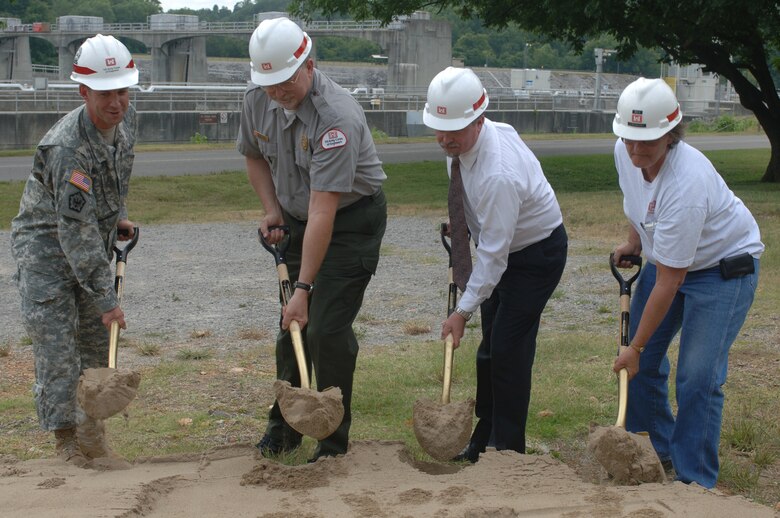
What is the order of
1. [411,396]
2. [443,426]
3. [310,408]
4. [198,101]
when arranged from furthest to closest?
[198,101] → [411,396] → [443,426] → [310,408]

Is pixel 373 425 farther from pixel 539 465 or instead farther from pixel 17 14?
pixel 17 14

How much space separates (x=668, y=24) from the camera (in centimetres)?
1625

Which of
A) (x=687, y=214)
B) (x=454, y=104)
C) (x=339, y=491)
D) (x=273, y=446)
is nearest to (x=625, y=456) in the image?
(x=687, y=214)

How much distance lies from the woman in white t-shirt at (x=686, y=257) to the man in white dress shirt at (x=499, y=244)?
0.45 meters

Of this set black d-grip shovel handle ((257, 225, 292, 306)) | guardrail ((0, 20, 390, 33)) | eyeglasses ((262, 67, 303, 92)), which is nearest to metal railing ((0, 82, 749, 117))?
guardrail ((0, 20, 390, 33))

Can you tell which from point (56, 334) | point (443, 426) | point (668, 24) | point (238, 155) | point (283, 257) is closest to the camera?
point (443, 426)

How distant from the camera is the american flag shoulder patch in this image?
444 cm

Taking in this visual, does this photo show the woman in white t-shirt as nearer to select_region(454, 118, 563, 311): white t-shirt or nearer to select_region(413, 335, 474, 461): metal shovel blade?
select_region(454, 118, 563, 311): white t-shirt

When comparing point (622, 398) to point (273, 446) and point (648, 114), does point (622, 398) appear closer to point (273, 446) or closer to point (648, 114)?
point (648, 114)

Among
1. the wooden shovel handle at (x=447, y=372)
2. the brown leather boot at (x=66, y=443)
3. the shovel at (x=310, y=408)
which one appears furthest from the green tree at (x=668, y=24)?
the brown leather boot at (x=66, y=443)

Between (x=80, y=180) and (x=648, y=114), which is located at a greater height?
(x=648, y=114)

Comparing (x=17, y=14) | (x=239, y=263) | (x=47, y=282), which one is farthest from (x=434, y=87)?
(x=17, y=14)

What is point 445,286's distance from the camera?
32.1 feet

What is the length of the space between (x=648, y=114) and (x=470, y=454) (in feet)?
6.46
